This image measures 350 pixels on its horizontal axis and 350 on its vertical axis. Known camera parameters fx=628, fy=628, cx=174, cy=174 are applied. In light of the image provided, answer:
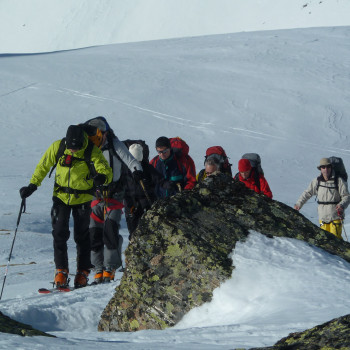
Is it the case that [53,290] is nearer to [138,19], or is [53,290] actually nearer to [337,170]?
[337,170]

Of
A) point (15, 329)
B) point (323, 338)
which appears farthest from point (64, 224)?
point (323, 338)

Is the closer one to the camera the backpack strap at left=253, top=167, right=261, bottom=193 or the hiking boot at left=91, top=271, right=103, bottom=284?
the hiking boot at left=91, top=271, right=103, bottom=284

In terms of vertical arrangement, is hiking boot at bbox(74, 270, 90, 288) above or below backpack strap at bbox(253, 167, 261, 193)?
below

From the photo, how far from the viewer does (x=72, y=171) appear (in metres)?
5.92

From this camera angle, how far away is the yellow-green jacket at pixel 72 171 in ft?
19.4

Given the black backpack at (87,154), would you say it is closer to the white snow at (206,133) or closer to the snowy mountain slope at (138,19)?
the white snow at (206,133)

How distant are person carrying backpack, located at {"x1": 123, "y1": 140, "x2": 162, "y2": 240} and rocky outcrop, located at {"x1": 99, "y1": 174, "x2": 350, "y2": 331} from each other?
2385mm

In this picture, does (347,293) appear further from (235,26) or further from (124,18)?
(124,18)

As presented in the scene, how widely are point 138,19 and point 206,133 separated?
6776 centimetres

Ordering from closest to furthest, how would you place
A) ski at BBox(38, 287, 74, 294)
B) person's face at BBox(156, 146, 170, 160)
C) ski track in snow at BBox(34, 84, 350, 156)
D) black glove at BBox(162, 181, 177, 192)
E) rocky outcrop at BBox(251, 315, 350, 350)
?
rocky outcrop at BBox(251, 315, 350, 350)
ski at BBox(38, 287, 74, 294)
person's face at BBox(156, 146, 170, 160)
black glove at BBox(162, 181, 177, 192)
ski track in snow at BBox(34, 84, 350, 156)

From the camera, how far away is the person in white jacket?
6.39 m

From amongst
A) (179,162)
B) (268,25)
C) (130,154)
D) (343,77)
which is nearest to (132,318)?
(130,154)

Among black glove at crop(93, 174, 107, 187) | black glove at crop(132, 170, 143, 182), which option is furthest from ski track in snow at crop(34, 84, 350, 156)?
black glove at crop(93, 174, 107, 187)

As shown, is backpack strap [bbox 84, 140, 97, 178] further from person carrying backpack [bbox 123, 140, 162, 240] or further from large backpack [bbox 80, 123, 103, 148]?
person carrying backpack [bbox 123, 140, 162, 240]
